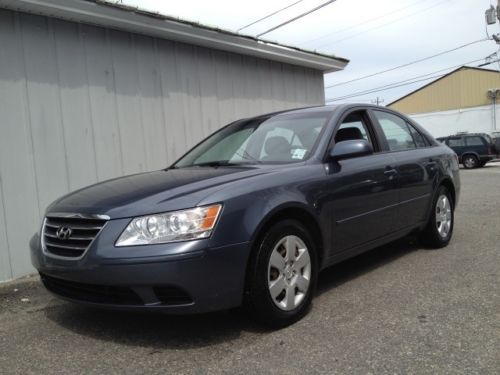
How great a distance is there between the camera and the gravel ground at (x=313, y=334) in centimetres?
278

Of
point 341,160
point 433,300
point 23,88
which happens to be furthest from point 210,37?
point 433,300

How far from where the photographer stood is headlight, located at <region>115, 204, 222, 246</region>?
2.83m

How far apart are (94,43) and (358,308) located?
163 inches

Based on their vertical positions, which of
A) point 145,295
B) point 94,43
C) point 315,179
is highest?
point 94,43

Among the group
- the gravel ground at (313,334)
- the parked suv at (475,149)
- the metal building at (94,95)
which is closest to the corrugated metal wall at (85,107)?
the metal building at (94,95)

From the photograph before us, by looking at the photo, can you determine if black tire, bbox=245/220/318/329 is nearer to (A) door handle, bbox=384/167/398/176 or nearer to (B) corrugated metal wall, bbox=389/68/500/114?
(A) door handle, bbox=384/167/398/176

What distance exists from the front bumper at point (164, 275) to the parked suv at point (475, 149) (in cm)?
2182

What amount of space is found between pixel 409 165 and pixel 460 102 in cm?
3601

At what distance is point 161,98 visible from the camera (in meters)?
6.32

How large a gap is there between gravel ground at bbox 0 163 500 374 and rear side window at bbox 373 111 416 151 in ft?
4.17

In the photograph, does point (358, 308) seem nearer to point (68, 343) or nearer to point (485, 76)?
point (68, 343)

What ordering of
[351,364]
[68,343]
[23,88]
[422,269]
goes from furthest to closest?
[23,88] → [422,269] → [68,343] → [351,364]

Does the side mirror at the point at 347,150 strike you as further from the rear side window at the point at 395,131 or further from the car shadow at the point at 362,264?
the car shadow at the point at 362,264

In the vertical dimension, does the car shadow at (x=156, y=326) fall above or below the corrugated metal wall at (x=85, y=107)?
below
